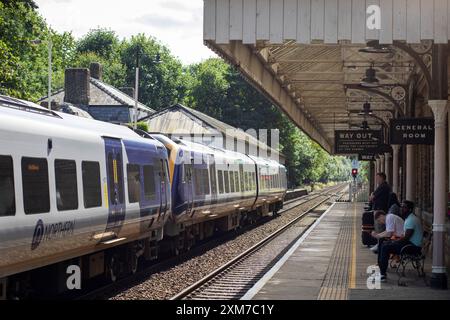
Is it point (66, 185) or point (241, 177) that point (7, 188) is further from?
point (241, 177)

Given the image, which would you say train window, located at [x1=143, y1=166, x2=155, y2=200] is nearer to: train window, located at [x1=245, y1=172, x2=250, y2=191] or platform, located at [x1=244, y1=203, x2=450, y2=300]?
platform, located at [x1=244, y1=203, x2=450, y2=300]

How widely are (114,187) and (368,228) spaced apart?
30.6 feet

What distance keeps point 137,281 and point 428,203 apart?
8782 millimetres

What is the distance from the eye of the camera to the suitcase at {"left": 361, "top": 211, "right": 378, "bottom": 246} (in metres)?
19.4

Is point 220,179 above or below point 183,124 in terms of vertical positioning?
below

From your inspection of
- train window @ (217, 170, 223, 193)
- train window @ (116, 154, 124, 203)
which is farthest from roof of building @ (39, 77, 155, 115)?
train window @ (116, 154, 124, 203)

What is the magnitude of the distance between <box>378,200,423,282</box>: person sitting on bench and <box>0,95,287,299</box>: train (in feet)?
14.0

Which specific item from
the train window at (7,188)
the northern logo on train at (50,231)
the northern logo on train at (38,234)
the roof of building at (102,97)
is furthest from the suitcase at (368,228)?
the roof of building at (102,97)

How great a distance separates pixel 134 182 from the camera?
45.0 feet

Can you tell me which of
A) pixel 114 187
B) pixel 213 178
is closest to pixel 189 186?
pixel 213 178

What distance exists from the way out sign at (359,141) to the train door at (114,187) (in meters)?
15.0

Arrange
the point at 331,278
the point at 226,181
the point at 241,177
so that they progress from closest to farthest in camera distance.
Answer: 1. the point at 331,278
2. the point at 226,181
3. the point at 241,177

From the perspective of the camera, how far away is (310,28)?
1107cm

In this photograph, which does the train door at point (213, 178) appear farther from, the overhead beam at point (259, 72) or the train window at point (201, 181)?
the overhead beam at point (259, 72)
